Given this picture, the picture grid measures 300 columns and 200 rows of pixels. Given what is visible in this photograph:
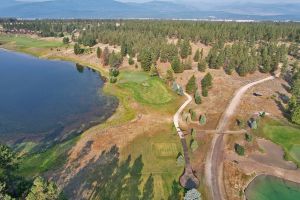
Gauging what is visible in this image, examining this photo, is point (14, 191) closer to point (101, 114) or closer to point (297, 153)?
point (101, 114)

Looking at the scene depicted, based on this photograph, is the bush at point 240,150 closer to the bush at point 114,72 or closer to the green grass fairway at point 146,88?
the green grass fairway at point 146,88

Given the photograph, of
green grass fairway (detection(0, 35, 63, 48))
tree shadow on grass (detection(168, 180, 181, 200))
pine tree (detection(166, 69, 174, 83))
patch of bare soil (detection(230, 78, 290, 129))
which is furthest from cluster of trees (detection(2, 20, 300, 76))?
tree shadow on grass (detection(168, 180, 181, 200))

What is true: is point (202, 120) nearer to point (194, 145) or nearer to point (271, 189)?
point (194, 145)

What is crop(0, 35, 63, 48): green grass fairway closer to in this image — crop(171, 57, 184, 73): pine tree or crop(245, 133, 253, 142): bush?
crop(171, 57, 184, 73): pine tree

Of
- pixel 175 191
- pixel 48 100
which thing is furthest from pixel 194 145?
pixel 48 100

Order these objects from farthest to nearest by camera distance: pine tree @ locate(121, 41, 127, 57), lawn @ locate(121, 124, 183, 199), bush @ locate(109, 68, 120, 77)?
pine tree @ locate(121, 41, 127, 57)
bush @ locate(109, 68, 120, 77)
lawn @ locate(121, 124, 183, 199)

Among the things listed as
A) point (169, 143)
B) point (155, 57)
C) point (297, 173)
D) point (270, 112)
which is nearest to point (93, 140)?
point (169, 143)

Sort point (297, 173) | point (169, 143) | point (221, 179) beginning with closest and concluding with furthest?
point (221, 179) < point (297, 173) < point (169, 143)
